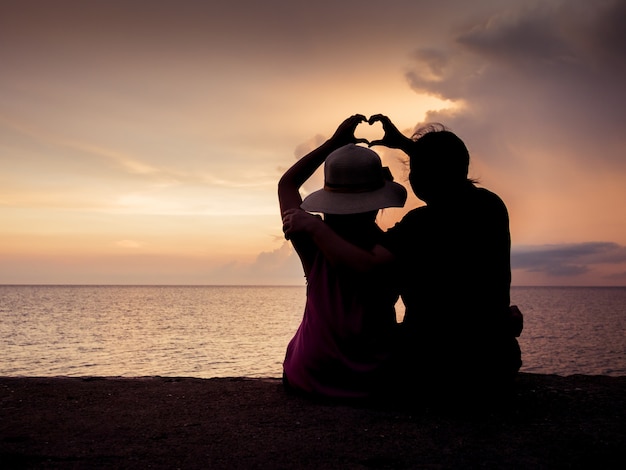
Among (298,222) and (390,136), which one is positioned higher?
(390,136)

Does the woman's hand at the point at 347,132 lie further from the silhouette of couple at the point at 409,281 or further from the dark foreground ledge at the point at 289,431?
the dark foreground ledge at the point at 289,431

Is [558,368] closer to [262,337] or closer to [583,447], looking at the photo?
[262,337]

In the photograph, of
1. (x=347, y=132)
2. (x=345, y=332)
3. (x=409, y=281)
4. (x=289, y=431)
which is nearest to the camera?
(x=289, y=431)

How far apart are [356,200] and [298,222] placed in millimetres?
414

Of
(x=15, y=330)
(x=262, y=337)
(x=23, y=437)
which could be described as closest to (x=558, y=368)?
(x=262, y=337)

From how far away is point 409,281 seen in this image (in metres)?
3.55

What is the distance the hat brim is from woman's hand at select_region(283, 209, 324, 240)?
9cm

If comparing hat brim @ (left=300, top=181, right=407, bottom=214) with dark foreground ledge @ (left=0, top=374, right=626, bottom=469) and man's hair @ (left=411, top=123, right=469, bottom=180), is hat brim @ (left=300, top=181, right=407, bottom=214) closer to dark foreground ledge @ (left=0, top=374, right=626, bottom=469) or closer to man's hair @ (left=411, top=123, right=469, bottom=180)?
man's hair @ (left=411, top=123, right=469, bottom=180)

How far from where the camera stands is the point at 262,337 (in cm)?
4581

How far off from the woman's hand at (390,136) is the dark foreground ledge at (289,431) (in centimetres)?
188

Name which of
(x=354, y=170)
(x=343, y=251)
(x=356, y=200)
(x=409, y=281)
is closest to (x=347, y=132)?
(x=354, y=170)

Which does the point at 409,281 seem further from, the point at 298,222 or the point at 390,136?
the point at 390,136

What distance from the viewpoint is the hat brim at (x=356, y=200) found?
11.8 ft

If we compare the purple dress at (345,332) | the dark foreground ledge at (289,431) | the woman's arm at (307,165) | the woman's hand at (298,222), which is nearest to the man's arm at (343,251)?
the woman's hand at (298,222)
